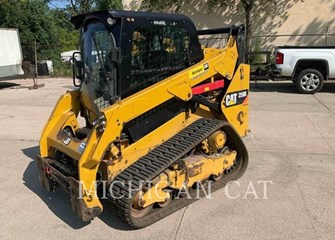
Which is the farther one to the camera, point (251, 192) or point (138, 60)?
point (251, 192)

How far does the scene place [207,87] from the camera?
425cm

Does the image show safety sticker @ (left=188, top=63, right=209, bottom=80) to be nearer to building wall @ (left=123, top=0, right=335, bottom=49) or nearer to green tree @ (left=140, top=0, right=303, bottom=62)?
green tree @ (left=140, top=0, right=303, bottom=62)

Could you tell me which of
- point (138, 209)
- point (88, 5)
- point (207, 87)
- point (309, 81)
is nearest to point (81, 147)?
point (138, 209)

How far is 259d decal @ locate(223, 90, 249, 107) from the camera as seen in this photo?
4524 mm

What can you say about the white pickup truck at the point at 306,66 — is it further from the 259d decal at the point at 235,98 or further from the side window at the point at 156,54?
the side window at the point at 156,54

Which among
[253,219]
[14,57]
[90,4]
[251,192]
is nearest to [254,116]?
[251,192]

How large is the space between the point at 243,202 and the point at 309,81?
7.99 m

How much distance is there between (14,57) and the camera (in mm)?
14875

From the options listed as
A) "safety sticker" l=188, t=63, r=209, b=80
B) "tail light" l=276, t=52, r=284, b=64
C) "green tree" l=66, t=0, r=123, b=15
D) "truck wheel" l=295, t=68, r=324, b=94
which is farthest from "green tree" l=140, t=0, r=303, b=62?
"safety sticker" l=188, t=63, r=209, b=80

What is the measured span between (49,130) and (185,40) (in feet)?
6.64

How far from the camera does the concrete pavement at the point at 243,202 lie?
3.44m

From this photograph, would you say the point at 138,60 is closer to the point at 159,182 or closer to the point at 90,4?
the point at 159,182

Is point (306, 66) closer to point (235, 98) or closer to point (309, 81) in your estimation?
point (309, 81)

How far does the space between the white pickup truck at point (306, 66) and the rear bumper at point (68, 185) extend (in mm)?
8732
